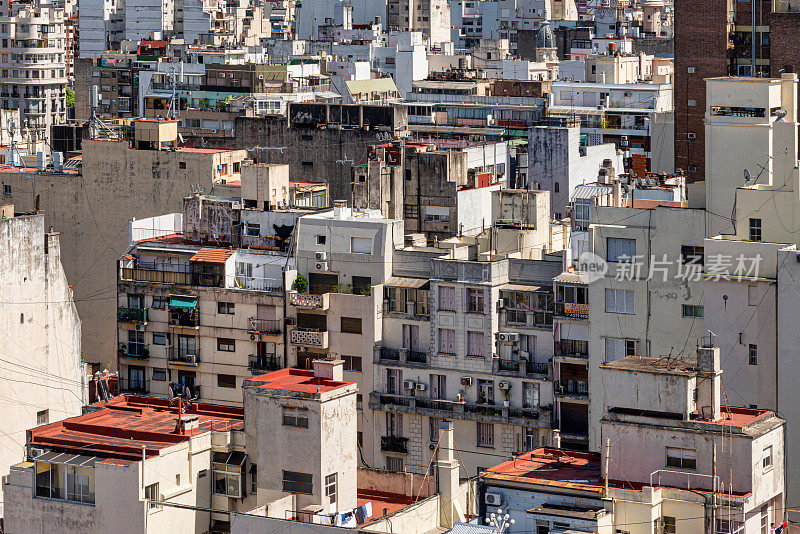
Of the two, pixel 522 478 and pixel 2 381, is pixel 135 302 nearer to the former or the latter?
pixel 2 381

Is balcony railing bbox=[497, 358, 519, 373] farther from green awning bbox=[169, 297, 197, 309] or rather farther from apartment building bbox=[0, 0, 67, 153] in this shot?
apartment building bbox=[0, 0, 67, 153]

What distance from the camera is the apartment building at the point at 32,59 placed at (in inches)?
7544

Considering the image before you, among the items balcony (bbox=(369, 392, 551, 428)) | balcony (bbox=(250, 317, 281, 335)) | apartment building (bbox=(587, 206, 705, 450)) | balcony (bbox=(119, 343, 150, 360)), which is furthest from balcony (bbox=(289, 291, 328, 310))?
apartment building (bbox=(587, 206, 705, 450))

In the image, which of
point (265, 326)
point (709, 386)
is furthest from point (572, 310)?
point (709, 386)

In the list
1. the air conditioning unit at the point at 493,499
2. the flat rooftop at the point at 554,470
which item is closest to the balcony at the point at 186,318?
the flat rooftop at the point at 554,470

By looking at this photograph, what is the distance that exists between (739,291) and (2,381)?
2718cm

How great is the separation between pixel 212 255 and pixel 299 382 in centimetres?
2156

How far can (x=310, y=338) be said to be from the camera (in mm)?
80438

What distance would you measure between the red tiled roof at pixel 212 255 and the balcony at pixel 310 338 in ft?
17.1

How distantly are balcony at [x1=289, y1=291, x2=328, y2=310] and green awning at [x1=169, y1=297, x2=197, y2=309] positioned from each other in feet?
14.6

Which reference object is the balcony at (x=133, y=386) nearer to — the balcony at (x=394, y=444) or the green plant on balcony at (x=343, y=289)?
the green plant on balcony at (x=343, y=289)

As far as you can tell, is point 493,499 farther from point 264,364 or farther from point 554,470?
point 264,364

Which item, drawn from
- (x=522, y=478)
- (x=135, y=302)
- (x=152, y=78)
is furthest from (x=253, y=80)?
(x=522, y=478)

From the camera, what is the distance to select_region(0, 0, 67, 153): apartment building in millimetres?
191625
